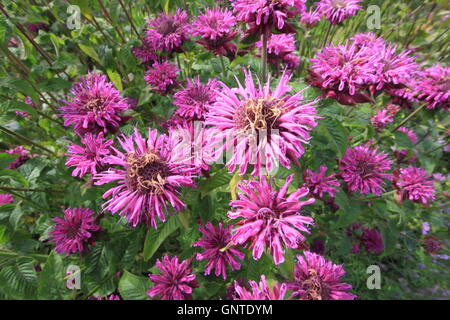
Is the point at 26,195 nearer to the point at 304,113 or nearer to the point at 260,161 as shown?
the point at 260,161

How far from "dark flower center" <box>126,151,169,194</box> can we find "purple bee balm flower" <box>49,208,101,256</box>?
0.60 metres

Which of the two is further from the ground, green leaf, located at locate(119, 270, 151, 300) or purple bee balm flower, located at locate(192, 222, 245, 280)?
purple bee balm flower, located at locate(192, 222, 245, 280)

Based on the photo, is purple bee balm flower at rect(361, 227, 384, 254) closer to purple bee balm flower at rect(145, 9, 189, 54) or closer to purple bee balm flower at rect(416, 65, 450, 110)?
purple bee balm flower at rect(416, 65, 450, 110)

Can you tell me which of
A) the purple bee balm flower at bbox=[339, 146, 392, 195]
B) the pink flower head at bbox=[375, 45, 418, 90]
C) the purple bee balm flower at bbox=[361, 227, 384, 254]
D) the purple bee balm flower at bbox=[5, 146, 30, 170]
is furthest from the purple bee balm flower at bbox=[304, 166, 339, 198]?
the purple bee balm flower at bbox=[5, 146, 30, 170]

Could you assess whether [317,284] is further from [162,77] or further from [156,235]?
[162,77]

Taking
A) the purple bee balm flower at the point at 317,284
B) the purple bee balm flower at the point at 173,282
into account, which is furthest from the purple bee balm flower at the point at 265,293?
the purple bee balm flower at the point at 173,282

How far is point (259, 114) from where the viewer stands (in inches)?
35.9

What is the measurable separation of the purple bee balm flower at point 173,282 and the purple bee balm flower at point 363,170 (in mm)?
1006

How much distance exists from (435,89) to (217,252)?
158cm

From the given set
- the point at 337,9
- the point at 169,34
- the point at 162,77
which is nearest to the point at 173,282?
the point at 162,77

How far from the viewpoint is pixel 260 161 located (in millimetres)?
878

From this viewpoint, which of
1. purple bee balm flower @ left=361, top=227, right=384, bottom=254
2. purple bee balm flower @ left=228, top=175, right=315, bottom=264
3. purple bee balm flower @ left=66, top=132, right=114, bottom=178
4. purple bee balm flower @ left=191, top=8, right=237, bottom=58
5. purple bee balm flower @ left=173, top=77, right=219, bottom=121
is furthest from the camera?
purple bee balm flower @ left=361, top=227, right=384, bottom=254

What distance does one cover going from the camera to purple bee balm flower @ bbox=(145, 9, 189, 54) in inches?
65.5

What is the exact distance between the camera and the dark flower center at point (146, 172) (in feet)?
3.25
